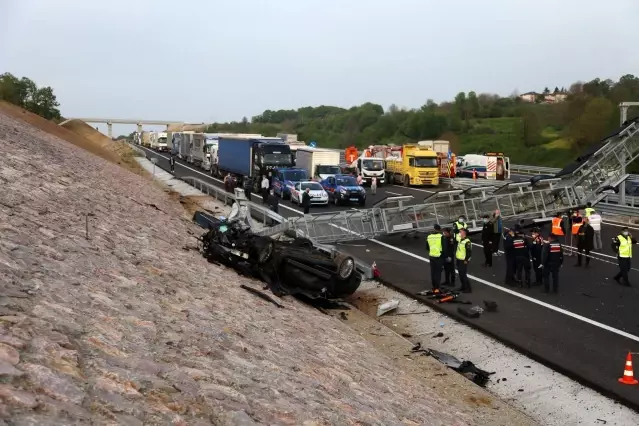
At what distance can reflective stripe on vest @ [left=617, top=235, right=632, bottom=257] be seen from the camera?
601 inches

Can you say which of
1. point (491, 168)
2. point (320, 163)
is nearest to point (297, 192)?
point (320, 163)

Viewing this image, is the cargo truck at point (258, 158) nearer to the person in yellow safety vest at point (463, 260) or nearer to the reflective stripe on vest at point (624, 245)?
the person in yellow safety vest at point (463, 260)

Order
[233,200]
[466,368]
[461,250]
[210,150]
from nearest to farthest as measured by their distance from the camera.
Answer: [466,368] → [461,250] → [233,200] → [210,150]

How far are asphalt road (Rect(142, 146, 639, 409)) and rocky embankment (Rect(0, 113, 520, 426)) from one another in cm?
276

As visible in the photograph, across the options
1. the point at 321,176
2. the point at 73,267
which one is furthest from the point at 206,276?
the point at 321,176

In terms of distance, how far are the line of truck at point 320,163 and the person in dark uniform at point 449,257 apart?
61.2ft

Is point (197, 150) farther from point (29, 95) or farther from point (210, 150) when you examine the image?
point (29, 95)

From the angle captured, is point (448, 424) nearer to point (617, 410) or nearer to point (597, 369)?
point (617, 410)

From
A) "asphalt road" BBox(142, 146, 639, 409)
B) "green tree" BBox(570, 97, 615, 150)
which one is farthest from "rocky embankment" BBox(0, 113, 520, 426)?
"green tree" BBox(570, 97, 615, 150)

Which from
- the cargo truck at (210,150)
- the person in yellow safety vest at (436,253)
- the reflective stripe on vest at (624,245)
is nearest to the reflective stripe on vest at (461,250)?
the person in yellow safety vest at (436,253)

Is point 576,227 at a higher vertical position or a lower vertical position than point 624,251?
higher

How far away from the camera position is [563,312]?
43.8 ft

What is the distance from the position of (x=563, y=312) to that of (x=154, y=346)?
9.89 meters

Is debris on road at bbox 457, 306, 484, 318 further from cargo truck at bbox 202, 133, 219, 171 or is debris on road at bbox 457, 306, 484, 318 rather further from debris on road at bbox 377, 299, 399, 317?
cargo truck at bbox 202, 133, 219, 171
